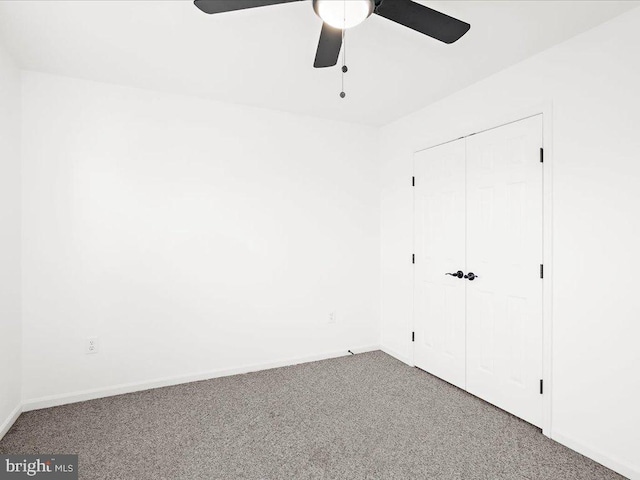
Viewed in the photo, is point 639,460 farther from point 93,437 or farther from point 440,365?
point 93,437

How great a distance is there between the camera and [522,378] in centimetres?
241

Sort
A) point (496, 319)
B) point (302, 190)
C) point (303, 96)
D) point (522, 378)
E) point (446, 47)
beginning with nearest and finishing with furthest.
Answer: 1. point (446, 47)
2. point (522, 378)
3. point (496, 319)
4. point (303, 96)
5. point (302, 190)

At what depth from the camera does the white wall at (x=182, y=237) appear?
8.55 feet

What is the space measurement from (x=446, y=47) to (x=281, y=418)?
2732 millimetres

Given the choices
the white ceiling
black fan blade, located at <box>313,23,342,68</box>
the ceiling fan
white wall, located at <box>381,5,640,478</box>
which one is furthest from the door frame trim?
black fan blade, located at <box>313,23,342,68</box>

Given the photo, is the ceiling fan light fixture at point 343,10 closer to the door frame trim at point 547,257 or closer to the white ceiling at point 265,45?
the white ceiling at point 265,45

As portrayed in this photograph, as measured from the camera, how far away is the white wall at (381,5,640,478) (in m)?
1.87

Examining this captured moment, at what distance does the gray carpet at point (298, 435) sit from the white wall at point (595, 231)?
0.90 ft

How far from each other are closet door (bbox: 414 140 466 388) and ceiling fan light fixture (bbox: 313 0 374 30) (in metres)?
1.80

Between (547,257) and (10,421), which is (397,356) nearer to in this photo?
(547,257)

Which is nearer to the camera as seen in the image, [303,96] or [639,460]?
[639,460]

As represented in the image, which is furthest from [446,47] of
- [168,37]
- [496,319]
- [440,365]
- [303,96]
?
[440,365]
